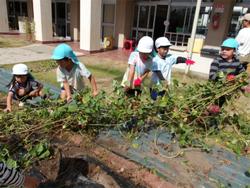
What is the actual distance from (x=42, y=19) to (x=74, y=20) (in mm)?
2593

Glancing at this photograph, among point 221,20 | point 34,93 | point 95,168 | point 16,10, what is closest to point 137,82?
point 95,168

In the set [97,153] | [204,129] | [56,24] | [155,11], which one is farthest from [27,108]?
[56,24]

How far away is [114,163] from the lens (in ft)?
7.25

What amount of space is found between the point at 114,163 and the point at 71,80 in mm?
1435

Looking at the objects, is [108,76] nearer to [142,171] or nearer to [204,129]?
[204,129]

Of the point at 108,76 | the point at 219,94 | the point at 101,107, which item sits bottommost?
the point at 108,76

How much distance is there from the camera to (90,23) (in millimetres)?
9930

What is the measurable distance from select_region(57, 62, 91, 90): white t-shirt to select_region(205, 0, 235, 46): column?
8675 millimetres

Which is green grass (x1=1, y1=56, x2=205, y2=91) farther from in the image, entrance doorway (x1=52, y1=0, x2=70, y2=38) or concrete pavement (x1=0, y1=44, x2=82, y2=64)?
entrance doorway (x1=52, y1=0, x2=70, y2=38)

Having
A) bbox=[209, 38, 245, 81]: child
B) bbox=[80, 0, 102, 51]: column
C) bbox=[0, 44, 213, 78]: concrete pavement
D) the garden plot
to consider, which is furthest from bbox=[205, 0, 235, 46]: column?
the garden plot

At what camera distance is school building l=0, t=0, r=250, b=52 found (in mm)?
9930

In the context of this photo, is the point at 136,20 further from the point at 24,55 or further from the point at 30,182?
the point at 30,182

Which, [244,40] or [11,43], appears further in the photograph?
[11,43]

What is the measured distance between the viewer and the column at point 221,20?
9688 mm
